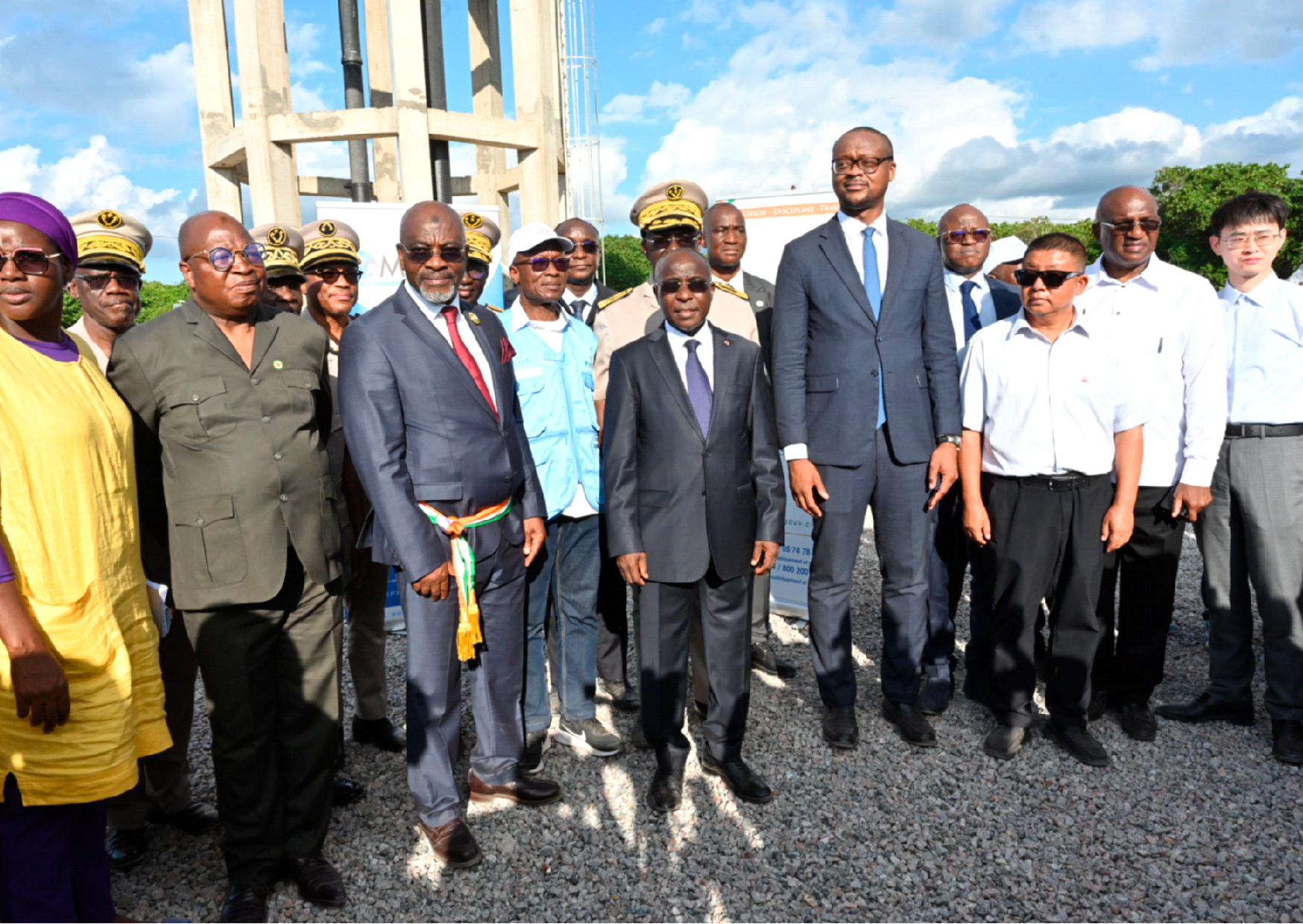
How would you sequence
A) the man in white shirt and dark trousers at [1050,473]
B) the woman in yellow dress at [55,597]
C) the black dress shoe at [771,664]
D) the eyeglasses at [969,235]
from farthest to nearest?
the eyeglasses at [969,235] < the black dress shoe at [771,664] < the man in white shirt and dark trousers at [1050,473] < the woman in yellow dress at [55,597]

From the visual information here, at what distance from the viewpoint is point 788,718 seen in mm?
4223

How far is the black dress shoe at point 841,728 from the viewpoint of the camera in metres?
3.85

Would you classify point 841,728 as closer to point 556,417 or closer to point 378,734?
point 556,417

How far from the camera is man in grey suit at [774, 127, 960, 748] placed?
3.68 metres

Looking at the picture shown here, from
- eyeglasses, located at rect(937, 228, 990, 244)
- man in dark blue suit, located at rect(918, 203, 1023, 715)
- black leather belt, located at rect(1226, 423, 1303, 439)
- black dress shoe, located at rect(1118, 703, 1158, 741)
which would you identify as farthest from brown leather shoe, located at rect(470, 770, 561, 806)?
eyeglasses, located at rect(937, 228, 990, 244)

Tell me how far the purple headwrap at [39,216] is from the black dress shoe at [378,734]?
2.63 m

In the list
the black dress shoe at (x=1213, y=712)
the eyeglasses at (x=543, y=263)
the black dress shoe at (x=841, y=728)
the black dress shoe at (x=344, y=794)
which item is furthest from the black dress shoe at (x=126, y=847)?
the black dress shoe at (x=1213, y=712)

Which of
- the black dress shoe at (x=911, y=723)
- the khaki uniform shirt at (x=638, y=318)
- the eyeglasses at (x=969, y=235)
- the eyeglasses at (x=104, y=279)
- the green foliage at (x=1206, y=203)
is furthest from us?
the green foliage at (x=1206, y=203)

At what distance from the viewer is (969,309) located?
16.1ft

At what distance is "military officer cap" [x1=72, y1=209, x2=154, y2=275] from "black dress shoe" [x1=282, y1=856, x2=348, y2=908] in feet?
8.20

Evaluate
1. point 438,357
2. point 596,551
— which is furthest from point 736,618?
point 438,357

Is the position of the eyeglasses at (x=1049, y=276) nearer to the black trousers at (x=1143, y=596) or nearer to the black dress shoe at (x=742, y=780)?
the black trousers at (x=1143, y=596)

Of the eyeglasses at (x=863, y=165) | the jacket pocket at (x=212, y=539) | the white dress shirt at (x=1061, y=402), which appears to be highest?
the eyeglasses at (x=863, y=165)

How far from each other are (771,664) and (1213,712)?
229 cm
